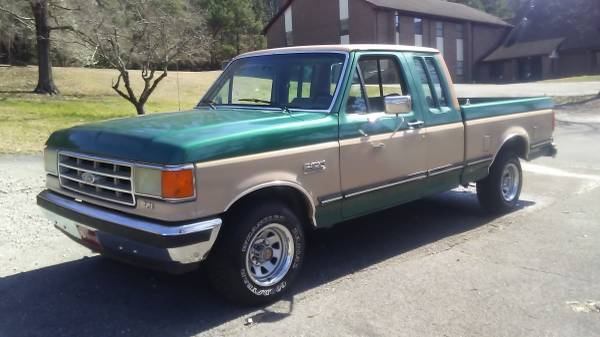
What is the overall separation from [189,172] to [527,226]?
4295mm

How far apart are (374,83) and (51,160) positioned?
A: 298 cm

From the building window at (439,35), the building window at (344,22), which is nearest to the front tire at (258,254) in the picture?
the building window at (344,22)

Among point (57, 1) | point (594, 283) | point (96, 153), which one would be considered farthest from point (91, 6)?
point (594, 283)

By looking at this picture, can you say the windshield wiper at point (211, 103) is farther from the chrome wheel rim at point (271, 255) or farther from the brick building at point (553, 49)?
the brick building at point (553, 49)

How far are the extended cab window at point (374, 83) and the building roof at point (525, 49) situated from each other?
171 ft

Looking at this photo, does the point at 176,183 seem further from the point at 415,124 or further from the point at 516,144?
the point at 516,144

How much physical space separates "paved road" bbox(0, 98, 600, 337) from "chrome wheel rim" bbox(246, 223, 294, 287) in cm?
24

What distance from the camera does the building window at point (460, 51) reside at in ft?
180

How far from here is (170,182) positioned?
144 inches

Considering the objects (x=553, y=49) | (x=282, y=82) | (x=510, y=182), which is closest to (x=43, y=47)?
(x=282, y=82)

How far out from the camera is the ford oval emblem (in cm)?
416

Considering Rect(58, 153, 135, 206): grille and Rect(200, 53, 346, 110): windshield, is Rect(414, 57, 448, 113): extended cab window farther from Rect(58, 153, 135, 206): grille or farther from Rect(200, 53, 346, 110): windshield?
Rect(58, 153, 135, 206): grille

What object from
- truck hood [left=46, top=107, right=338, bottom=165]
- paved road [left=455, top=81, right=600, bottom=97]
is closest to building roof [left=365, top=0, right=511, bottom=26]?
paved road [left=455, top=81, right=600, bottom=97]

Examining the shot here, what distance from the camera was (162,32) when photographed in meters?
20.0
